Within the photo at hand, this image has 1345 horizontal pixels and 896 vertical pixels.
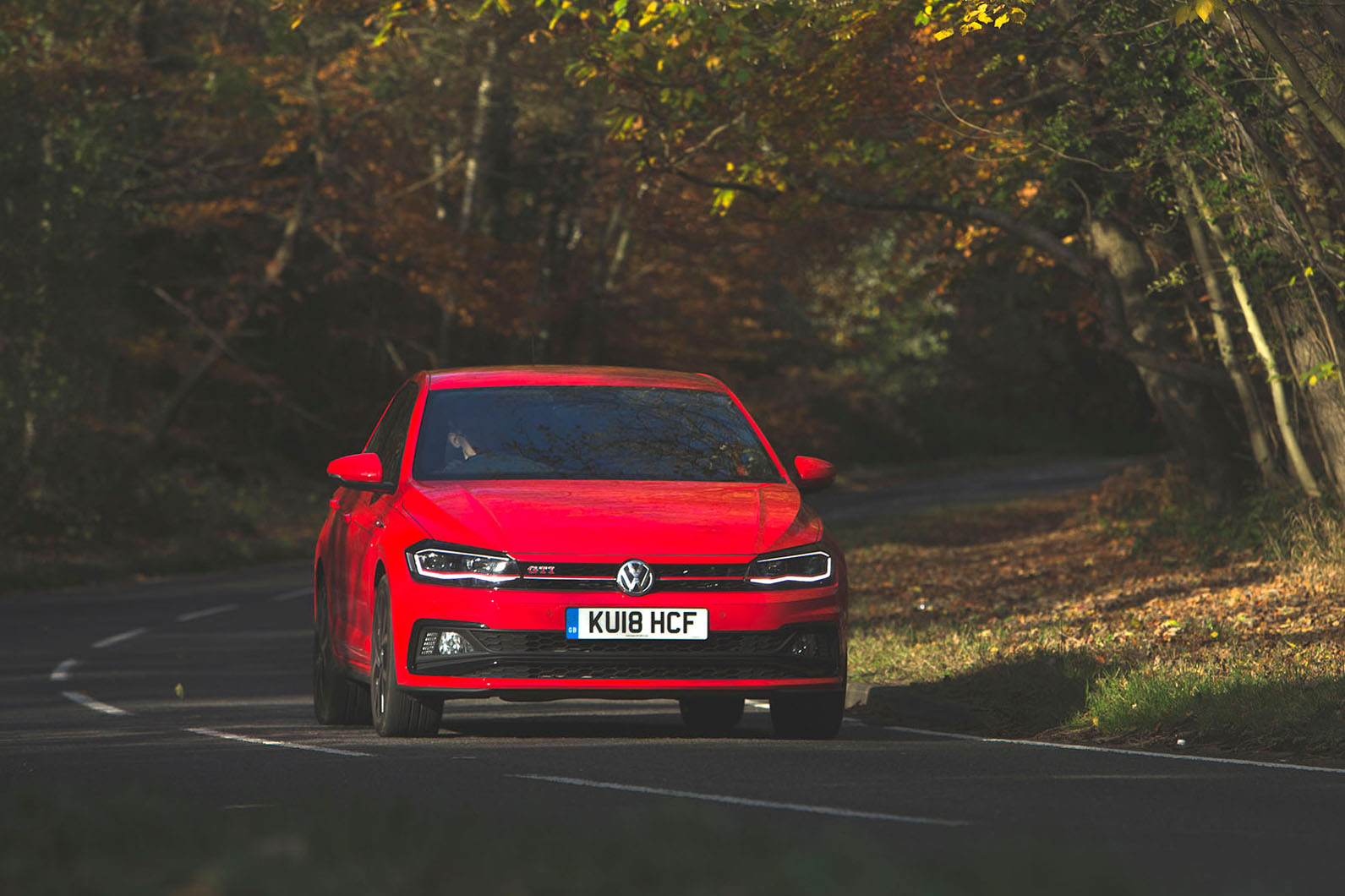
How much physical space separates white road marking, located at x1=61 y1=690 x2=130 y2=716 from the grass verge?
15.0 ft

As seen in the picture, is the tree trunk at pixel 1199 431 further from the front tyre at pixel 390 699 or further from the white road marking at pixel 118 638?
the front tyre at pixel 390 699

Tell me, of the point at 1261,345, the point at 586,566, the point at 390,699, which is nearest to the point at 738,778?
the point at 586,566

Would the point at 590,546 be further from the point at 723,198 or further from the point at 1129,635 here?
the point at 723,198

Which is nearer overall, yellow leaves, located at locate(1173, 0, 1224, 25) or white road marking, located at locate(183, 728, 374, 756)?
white road marking, located at locate(183, 728, 374, 756)

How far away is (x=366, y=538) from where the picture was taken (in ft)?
36.0

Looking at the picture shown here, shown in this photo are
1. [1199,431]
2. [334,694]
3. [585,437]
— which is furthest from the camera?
[1199,431]

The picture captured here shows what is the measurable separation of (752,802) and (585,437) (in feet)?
11.2

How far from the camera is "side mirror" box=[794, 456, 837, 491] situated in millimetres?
11016

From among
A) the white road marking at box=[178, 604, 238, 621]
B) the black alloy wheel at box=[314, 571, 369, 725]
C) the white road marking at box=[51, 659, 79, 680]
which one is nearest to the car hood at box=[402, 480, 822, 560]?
the black alloy wheel at box=[314, 571, 369, 725]

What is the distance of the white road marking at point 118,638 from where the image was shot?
1823 centimetres

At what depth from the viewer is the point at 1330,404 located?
17.6m

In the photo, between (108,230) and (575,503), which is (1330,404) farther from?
(108,230)

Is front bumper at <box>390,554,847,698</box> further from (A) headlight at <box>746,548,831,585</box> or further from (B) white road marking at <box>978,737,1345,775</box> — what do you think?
(B) white road marking at <box>978,737,1345,775</box>

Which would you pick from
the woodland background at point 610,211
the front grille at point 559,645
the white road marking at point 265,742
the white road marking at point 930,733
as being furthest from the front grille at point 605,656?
the woodland background at point 610,211
